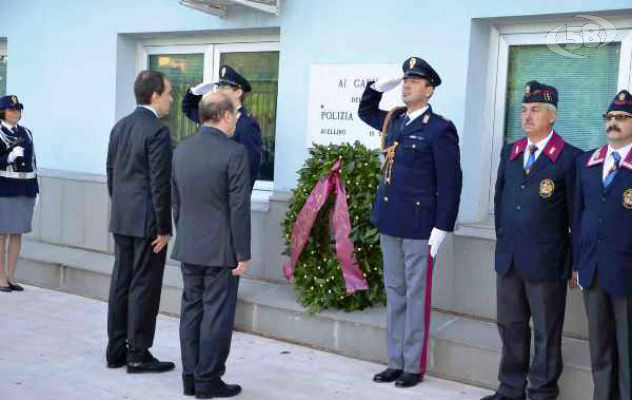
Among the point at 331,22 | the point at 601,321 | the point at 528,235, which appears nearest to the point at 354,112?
the point at 331,22

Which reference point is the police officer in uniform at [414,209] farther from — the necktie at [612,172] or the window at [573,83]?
the window at [573,83]

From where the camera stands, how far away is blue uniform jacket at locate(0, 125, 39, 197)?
7066mm

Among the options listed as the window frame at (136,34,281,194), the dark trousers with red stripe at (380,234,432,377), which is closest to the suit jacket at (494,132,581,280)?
the dark trousers with red stripe at (380,234,432,377)

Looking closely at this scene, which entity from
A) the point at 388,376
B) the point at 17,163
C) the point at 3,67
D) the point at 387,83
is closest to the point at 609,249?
the point at 388,376

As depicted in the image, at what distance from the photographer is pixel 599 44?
5453 mm

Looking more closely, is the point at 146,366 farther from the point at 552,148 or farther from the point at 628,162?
the point at 628,162

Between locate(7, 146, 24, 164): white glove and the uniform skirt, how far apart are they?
344 mm

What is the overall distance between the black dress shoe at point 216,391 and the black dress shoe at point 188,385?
7cm

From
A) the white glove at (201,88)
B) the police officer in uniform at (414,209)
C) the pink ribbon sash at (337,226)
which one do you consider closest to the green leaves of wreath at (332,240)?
the pink ribbon sash at (337,226)

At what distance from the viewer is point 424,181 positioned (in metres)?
4.86

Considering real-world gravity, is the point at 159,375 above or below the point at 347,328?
below

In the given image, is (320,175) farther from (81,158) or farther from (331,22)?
(81,158)

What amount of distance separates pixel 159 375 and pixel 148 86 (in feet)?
5.88

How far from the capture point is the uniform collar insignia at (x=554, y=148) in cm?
443
